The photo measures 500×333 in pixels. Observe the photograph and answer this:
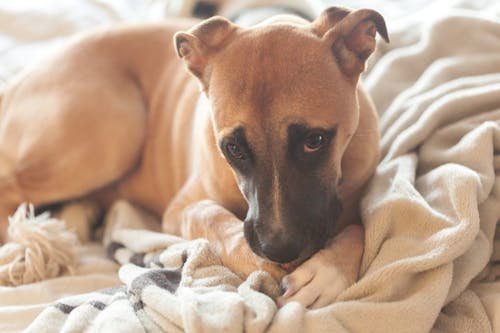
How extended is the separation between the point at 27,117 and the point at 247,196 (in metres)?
1.18

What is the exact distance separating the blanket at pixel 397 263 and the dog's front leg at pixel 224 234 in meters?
0.05

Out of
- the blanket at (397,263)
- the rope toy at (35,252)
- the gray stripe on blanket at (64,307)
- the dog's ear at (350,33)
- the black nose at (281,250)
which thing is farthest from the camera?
the rope toy at (35,252)

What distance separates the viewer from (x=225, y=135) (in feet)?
5.60

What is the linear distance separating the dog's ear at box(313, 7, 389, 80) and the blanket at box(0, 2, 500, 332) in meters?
0.36

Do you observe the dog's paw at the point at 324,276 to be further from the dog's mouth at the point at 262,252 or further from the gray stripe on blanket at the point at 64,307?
the gray stripe on blanket at the point at 64,307

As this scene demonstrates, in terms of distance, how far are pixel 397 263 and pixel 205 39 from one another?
2.79ft

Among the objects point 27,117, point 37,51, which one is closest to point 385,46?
point 27,117

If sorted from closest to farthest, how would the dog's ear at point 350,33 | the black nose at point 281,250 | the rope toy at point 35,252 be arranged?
the black nose at point 281,250
the dog's ear at point 350,33
the rope toy at point 35,252

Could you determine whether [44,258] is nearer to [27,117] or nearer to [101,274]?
[101,274]

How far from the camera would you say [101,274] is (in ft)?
6.90

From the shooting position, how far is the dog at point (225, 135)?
1.62 metres

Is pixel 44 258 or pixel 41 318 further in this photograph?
pixel 44 258

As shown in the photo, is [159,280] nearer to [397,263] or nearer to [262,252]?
[262,252]

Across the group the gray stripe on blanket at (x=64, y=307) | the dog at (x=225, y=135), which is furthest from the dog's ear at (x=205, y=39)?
the gray stripe on blanket at (x=64, y=307)
